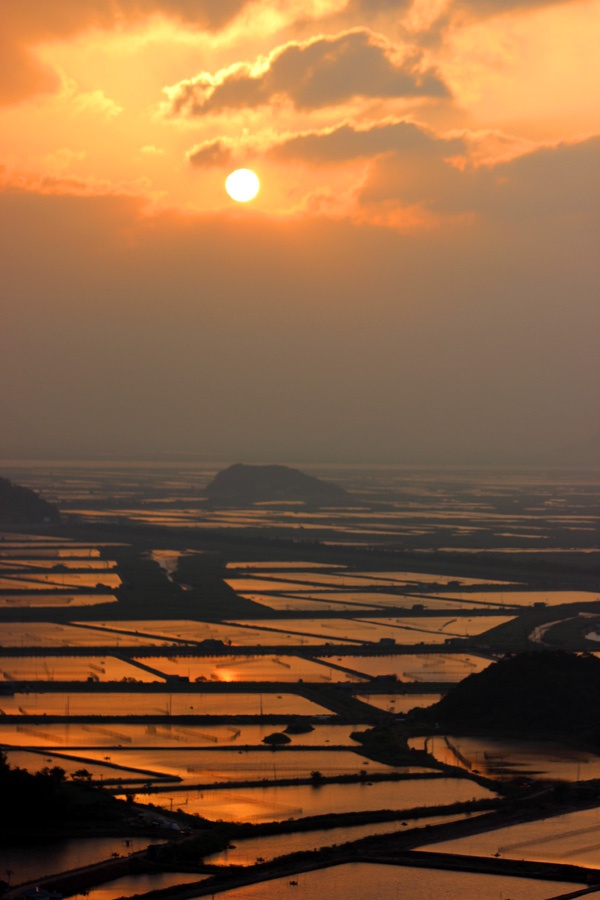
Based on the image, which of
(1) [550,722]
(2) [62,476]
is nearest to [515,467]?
(2) [62,476]

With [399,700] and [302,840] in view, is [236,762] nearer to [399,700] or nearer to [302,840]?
[302,840]

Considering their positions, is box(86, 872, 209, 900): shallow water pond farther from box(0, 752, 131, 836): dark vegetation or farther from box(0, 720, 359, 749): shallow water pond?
box(0, 720, 359, 749): shallow water pond

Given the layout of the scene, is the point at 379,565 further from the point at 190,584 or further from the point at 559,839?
the point at 559,839

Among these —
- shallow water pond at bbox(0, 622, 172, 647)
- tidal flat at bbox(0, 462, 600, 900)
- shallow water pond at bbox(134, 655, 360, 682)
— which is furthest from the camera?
shallow water pond at bbox(0, 622, 172, 647)

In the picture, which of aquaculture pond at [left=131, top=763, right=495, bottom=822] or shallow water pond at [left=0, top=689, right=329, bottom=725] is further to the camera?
shallow water pond at [left=0, top=689, right=329, bottom=725]

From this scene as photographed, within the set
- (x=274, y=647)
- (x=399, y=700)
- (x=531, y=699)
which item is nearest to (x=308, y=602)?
(x=274, y=647)

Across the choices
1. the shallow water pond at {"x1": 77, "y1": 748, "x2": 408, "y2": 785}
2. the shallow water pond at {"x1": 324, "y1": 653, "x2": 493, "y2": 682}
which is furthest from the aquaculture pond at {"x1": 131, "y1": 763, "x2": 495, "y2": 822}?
the shallow water pond at {"x1": 324, "y1": 653, "x2": 493, "y2": 682}
